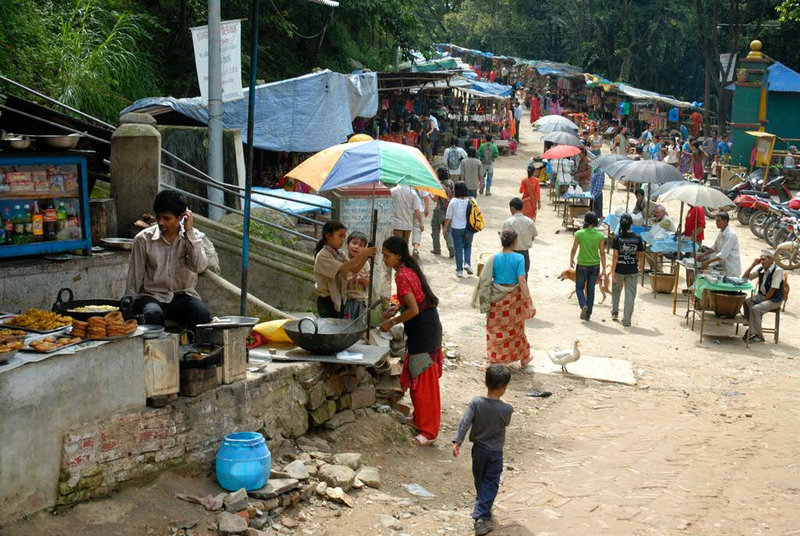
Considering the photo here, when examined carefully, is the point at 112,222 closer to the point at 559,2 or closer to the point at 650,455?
the point at 650,455

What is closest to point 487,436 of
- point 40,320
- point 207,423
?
point 207,423

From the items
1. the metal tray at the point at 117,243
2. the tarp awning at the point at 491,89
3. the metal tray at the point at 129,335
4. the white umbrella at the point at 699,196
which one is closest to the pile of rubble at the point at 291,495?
the metal tray at the point at 129,335

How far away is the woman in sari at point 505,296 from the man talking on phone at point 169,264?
13.4ft

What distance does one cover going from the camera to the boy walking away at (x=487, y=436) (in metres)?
6.33

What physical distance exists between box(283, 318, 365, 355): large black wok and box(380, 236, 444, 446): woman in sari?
0.34 m

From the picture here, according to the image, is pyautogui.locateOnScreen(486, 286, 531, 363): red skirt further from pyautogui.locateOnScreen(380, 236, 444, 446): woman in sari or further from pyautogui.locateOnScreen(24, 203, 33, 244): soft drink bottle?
pyautogui.locateOnScreen(24, 203, 33, 244): soft drink bottle

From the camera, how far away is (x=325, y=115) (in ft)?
49.2

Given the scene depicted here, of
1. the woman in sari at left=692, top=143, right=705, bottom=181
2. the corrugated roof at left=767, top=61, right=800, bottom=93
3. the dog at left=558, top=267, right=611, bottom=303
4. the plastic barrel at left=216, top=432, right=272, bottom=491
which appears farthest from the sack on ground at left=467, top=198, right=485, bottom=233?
the corrugated roof at left=767, top=61, right=800, bottom=93

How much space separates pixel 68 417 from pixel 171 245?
1.60 metres

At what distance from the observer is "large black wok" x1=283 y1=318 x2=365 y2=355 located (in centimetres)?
725

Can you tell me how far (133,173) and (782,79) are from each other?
26.4 metres

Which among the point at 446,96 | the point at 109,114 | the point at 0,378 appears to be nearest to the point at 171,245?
the point at 0,378

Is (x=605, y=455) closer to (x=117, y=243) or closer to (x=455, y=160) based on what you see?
(x=117, y=243)

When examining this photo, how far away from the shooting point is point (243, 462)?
239 inches
